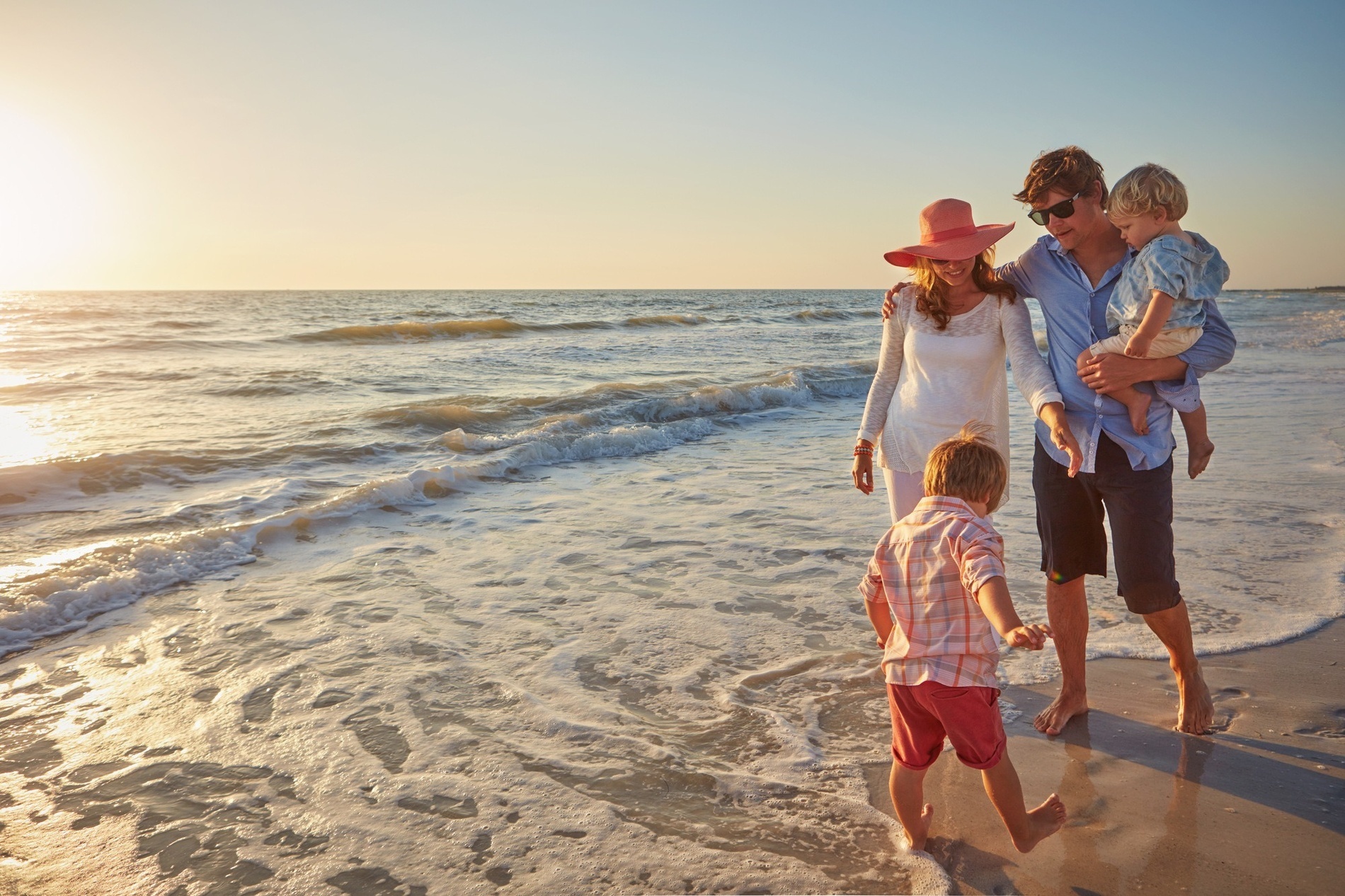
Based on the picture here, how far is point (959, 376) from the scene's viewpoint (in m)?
3.29

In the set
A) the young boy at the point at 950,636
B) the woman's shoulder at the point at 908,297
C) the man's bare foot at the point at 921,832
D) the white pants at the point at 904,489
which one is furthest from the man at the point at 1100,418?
the man's bare foot at the point at 921,832

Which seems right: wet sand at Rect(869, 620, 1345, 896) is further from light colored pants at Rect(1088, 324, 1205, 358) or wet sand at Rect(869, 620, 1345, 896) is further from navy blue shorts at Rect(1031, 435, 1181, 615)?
light colored pants at Rect(1088, 324, 1205, 358)

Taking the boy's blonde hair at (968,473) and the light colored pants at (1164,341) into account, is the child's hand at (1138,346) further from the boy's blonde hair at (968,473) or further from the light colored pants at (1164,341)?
the boy's blonde hair at (968,473)

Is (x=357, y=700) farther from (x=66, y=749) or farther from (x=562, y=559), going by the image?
(x=562, y=559)

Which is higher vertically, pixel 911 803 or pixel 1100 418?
pixel 1100 418

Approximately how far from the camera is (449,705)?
381 cm

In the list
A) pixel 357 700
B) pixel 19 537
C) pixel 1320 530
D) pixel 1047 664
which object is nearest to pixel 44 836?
pixel 357 700

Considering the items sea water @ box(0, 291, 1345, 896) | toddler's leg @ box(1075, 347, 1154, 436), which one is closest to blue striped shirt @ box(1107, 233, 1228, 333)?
toddler's leg @ box(1075, 347, 1154, 436)

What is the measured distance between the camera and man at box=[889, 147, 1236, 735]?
3027 mm

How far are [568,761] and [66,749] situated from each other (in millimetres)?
2122

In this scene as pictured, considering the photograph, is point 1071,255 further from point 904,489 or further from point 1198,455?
point 904,489

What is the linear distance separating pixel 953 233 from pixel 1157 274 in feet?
2.42

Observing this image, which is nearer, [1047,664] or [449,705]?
[449,705]

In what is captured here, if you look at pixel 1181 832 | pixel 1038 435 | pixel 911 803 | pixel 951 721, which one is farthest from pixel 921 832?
pixel 1038 435
